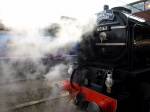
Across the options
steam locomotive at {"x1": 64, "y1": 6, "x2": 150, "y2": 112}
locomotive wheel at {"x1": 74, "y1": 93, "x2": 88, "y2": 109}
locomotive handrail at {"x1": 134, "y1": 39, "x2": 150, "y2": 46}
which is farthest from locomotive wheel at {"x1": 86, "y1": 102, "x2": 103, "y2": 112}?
locomotive handrail at {"x1": 134, "y1": 39, "x2": 150, "y2": 46}

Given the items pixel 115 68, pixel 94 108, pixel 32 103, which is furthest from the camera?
pixel 32 103

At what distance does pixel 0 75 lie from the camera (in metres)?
5.25

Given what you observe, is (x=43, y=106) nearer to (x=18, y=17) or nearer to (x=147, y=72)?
(x=18, y=17)

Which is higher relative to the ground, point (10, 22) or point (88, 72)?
point (10, 22)

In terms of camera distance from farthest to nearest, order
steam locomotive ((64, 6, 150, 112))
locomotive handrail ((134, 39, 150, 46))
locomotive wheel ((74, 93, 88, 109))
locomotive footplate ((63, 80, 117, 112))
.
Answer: locomotive wheel ((74, 93, 88, 109)), locomotive handrail ((134, 39, 150, 46)), steam locomotive ((64, 6, 150, 112)), locomotive footplate ((63, 80, 117, 112))

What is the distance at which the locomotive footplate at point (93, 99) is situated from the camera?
2566mm

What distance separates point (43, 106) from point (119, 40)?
2247mm

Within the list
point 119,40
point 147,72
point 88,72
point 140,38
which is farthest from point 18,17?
point 147,72

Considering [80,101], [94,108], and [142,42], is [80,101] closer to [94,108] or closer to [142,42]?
[94,108]

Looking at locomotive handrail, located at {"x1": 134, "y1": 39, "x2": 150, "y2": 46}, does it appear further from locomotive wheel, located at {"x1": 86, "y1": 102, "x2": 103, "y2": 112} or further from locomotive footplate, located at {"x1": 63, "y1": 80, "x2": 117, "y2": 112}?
locomotive wheel, located at {"x1": 86, "y1": 102, "x2": 103, "y2": 112}

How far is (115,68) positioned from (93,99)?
0.66m

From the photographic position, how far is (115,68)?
2.81m

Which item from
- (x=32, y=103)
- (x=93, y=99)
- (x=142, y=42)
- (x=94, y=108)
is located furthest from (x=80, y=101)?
(x=142, y=42)

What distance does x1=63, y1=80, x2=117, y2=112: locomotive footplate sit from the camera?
2.57 meters
